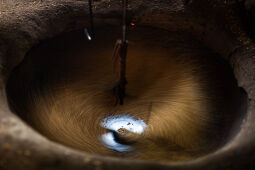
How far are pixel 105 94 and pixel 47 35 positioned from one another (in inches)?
37.1

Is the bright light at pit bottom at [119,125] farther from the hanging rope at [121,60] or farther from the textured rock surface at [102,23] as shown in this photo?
the textured rock surface at [102,23]

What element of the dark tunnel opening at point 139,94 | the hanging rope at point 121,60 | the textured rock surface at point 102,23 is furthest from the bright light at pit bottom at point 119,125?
the textured rock surface at point 102,23

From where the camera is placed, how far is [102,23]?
2.88m

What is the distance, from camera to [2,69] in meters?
1.87

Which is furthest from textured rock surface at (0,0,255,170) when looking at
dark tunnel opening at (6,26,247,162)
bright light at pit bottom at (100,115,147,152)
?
bright light at pit bottom at (100,115,147,152)

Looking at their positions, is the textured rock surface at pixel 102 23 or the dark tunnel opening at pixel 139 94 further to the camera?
the dark tunnel opening at pixel 139 94

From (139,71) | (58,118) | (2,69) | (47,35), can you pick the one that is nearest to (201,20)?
(139,71)

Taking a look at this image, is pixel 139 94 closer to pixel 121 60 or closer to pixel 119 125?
pixel 119 125

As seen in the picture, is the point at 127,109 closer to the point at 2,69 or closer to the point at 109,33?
the point at 109,33

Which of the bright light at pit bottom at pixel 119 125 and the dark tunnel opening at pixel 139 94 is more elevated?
the dark tunnel opening at pixel 139 94

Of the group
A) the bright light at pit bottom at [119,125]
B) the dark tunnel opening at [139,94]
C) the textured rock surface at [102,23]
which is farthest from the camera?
the bright light at pit bottom at [119,125]

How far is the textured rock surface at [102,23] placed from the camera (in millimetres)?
1216

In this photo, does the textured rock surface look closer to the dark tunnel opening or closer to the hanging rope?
the dark tunnel opening

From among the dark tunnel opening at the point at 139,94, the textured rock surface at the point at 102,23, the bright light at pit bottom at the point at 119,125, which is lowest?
the bright light at pit bottom at the point at 119,125
